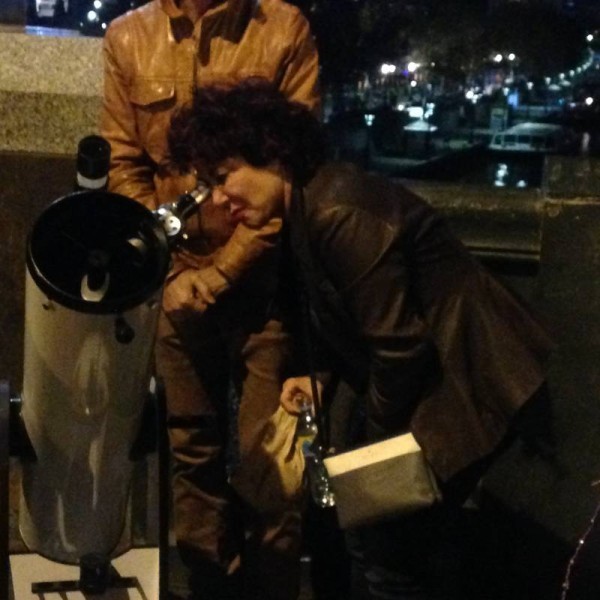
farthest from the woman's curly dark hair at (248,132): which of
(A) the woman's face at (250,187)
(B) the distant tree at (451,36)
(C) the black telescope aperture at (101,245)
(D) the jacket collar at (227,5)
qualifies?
(B) the distant tree at (451,36)

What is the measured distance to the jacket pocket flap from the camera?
3891 mm

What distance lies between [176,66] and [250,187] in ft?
1.87

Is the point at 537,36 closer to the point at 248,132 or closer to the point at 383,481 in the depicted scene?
the point at 248,132

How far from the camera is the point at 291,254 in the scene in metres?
3.88

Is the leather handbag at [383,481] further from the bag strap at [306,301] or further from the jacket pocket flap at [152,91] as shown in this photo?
the jacket pocket flap at [152,91]

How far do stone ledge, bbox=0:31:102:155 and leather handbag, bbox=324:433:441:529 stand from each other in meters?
1.62

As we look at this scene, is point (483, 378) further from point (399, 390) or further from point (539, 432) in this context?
point (539, 432)

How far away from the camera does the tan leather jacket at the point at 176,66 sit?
387 centimetres

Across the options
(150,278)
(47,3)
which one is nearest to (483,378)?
(150,278)

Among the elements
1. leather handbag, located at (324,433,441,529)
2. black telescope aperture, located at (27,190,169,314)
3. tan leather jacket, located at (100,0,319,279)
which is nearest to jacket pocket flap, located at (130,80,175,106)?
tan leather jacket, located at (100,0,319,279)

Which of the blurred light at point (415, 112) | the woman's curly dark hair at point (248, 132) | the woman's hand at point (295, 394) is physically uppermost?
the woman's curly dark hair at point (248, 132)

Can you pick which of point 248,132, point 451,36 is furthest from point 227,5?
point 451,36

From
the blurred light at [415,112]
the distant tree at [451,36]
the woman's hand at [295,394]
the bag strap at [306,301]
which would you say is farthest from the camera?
the blurred light at [415,112]

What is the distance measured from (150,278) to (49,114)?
1.63m
